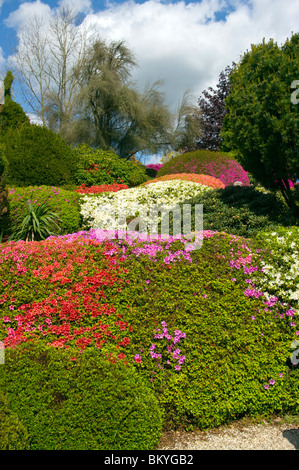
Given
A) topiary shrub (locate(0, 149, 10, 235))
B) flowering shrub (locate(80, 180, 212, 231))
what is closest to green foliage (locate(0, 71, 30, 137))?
flowering shrub (locate(80, 180, 212, 231))

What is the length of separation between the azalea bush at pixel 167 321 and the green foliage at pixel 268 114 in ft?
9.56

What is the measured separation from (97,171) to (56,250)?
8.84 m

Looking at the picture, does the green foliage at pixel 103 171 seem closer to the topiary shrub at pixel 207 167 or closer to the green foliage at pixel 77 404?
the topiary shrub at pixel 207 167

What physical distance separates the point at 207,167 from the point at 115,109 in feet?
46.2

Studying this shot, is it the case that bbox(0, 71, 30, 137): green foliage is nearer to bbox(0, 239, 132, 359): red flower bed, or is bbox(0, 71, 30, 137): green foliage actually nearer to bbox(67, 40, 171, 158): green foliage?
bbox(0, 239, 132, 359): red flower bed

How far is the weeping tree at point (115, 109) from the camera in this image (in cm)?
2594

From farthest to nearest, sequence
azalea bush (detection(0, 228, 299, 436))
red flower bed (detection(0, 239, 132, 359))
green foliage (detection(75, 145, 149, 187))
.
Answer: green foliage (detection(75, 145, 149, 187)) < red flower bed (detection(0, 239, 132, 359)) < azalea bush (detection(0, 228, 299, 436))

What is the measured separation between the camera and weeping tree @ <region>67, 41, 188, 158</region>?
1021 inches

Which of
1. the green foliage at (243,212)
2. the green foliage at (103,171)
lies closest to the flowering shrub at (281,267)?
the green foliage at (243,212)

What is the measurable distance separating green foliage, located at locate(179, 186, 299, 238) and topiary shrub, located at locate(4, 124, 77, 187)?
4.75 meters

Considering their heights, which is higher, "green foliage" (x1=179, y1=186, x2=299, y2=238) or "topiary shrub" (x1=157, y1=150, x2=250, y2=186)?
"topiary shrub" (x1=157, y1=150, x2=250, y2=186)

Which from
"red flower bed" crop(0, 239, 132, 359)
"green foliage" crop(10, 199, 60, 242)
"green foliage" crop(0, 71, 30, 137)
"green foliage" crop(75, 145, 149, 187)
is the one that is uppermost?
"green foliage" crop(0, 71, 30, 137)

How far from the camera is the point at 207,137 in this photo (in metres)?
29.4
